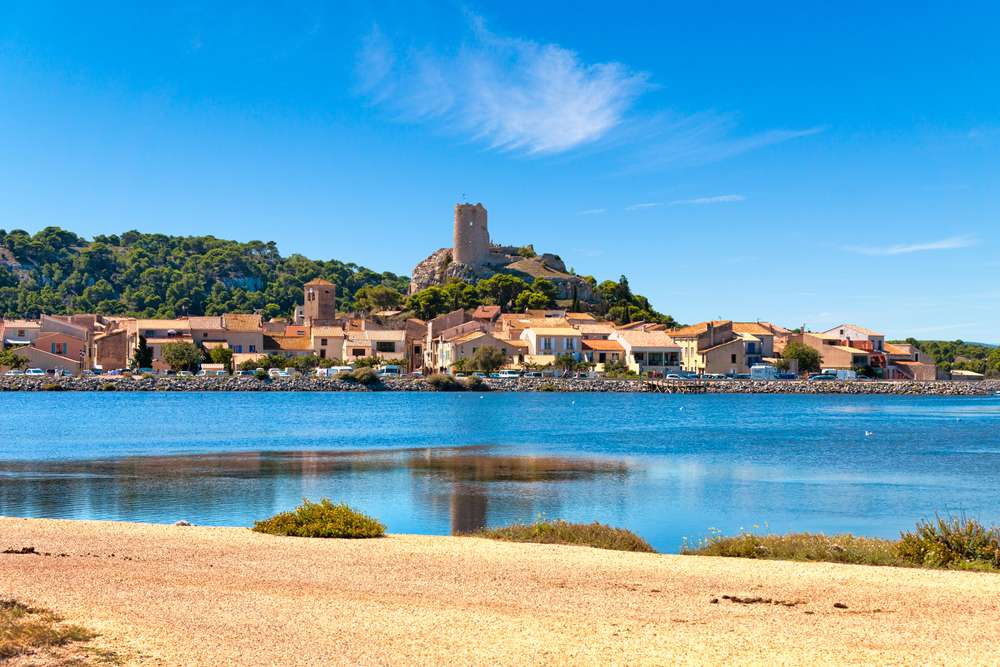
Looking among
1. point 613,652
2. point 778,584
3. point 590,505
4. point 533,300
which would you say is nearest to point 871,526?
point 590,505

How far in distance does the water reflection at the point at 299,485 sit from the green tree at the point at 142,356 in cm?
Result: 6250

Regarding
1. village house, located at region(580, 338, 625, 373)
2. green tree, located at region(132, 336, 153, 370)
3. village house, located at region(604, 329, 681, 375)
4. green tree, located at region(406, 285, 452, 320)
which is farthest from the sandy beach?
green tree, located at region(406, 285, 452, 320)

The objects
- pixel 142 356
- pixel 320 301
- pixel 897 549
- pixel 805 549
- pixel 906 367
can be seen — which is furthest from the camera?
pixel 320 301

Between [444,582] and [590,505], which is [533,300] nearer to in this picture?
[590,505]

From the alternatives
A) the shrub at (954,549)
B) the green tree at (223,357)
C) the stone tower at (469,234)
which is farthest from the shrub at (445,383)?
the shrub at (954,549)

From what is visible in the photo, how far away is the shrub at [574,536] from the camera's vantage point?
1299 centimetres

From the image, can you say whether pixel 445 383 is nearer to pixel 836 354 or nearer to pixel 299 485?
pixel 836 354

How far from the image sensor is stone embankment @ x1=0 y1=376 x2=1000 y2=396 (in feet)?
258

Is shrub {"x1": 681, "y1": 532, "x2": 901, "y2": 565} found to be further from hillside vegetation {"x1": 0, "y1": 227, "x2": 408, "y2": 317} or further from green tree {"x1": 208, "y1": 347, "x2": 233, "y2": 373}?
hillside vegetation {"x1": 0, "y1": 227, "x2": 408, "y2": 317}

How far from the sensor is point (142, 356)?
88062 millimetres

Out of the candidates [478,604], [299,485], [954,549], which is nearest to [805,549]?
[954,549]

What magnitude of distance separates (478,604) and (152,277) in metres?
157

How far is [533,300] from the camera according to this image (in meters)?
113

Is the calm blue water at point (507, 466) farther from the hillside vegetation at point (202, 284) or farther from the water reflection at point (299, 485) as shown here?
the hillside vegetation at point (202, 284)
